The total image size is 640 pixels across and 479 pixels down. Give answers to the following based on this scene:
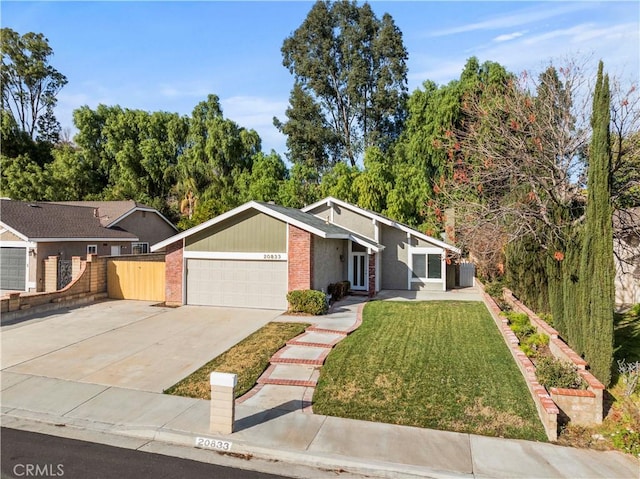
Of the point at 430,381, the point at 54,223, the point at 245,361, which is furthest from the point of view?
the point at 54,223

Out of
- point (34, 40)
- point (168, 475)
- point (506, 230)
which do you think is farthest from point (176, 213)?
point (168, 475)

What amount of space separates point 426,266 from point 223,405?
17718 millimetres

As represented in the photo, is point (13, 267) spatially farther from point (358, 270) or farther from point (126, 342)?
point (358, 270)

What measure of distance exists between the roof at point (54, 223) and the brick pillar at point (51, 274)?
1.56 metres

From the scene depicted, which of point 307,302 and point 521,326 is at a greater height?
point 307,302

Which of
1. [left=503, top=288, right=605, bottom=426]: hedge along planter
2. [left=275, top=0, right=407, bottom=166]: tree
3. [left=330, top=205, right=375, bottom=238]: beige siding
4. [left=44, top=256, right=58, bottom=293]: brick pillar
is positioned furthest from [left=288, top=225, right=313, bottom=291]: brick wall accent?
[left=275, top=0, right=407, bottom=166]: tree

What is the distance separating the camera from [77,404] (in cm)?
830

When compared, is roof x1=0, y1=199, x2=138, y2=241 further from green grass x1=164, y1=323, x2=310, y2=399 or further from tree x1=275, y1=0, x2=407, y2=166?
tree x1=275, y1=0, x2=407, y2=166

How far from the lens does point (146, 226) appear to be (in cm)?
2998

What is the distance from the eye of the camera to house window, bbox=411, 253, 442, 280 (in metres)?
23.0

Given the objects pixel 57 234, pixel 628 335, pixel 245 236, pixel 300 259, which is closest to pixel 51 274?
pixel 57 234

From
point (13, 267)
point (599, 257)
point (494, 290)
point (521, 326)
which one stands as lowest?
point (521, 326)

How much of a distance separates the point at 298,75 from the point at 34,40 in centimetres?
2940

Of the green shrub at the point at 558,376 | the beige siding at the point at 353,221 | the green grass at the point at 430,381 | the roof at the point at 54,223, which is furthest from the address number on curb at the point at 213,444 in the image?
the roof at the point at 54,223
